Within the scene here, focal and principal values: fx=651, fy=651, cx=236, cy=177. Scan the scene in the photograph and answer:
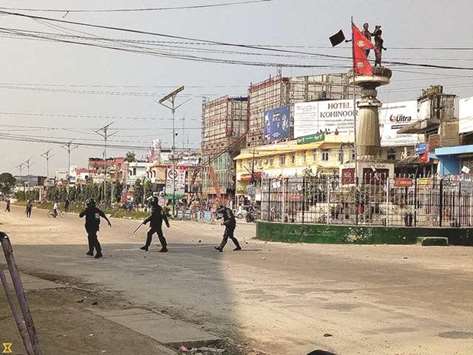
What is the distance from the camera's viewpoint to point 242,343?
785 centimetres

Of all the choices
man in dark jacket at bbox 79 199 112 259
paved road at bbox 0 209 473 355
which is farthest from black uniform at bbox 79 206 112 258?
paved road at bbox 0 209 473 355

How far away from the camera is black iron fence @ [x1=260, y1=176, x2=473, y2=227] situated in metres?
26.2

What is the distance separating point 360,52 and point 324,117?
4568cm

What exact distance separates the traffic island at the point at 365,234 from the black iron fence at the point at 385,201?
318 mm

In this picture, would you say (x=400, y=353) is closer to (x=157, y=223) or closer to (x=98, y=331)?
(x=98, y=331)

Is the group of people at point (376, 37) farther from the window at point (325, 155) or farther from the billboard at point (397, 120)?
the window at point (325, 155)

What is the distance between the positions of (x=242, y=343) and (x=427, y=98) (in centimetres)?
5164

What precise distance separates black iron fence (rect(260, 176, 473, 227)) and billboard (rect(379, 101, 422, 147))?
127 feet

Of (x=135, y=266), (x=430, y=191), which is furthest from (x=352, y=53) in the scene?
(x=135, y=266)

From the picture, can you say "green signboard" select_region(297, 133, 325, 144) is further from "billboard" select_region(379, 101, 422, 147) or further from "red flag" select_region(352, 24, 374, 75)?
"red flag" select_region(352, 24, 374, 75)

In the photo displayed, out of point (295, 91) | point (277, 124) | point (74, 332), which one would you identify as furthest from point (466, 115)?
point (295, 91)

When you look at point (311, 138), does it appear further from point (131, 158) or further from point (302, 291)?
point (131, 158)

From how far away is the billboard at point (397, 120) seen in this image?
65375 millimetres

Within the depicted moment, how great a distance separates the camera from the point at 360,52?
31734mm
